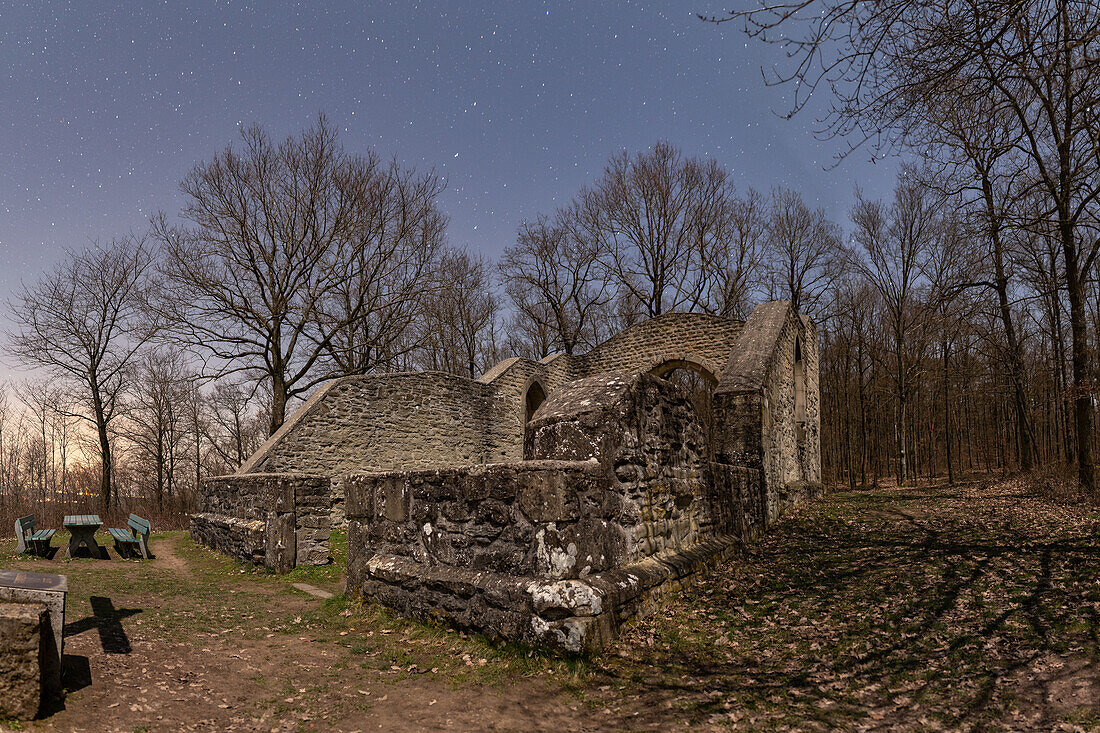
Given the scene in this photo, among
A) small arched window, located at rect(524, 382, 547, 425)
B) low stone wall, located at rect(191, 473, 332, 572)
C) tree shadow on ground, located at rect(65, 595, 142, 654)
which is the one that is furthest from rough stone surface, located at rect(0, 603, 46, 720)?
small arched window, located at rect(524, 382, 547, 425)

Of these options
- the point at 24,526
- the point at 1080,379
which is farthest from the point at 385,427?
the point at 1080,379

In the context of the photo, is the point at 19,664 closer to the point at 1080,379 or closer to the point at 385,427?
the point at 385,427

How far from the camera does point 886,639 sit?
15.0 feet

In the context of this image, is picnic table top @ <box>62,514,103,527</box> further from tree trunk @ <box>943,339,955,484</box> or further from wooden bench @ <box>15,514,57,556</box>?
tree trunk @ <box>943,339,955,484</box>

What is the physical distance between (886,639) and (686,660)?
1.55 meters

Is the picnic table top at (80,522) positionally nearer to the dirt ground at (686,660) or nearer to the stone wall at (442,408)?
the stone wall at (442,408)

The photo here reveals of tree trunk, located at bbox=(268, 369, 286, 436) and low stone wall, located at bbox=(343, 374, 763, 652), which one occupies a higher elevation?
tree trunk, located at bbox=(268, 369, 286, 436)

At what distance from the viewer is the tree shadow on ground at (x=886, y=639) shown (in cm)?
355

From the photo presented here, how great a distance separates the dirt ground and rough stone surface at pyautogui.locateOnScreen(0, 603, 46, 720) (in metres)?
0.12

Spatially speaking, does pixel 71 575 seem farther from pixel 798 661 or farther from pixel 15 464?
pixel 15 464

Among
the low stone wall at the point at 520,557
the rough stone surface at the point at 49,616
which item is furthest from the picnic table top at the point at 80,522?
the rough stone surface at the point at 49,616

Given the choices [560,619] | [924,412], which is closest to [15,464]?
[560,619]

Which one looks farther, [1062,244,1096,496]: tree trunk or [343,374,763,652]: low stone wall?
[1062,244,1096,496]: tree trunk

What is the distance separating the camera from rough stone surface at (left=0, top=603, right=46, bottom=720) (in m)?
3.00
